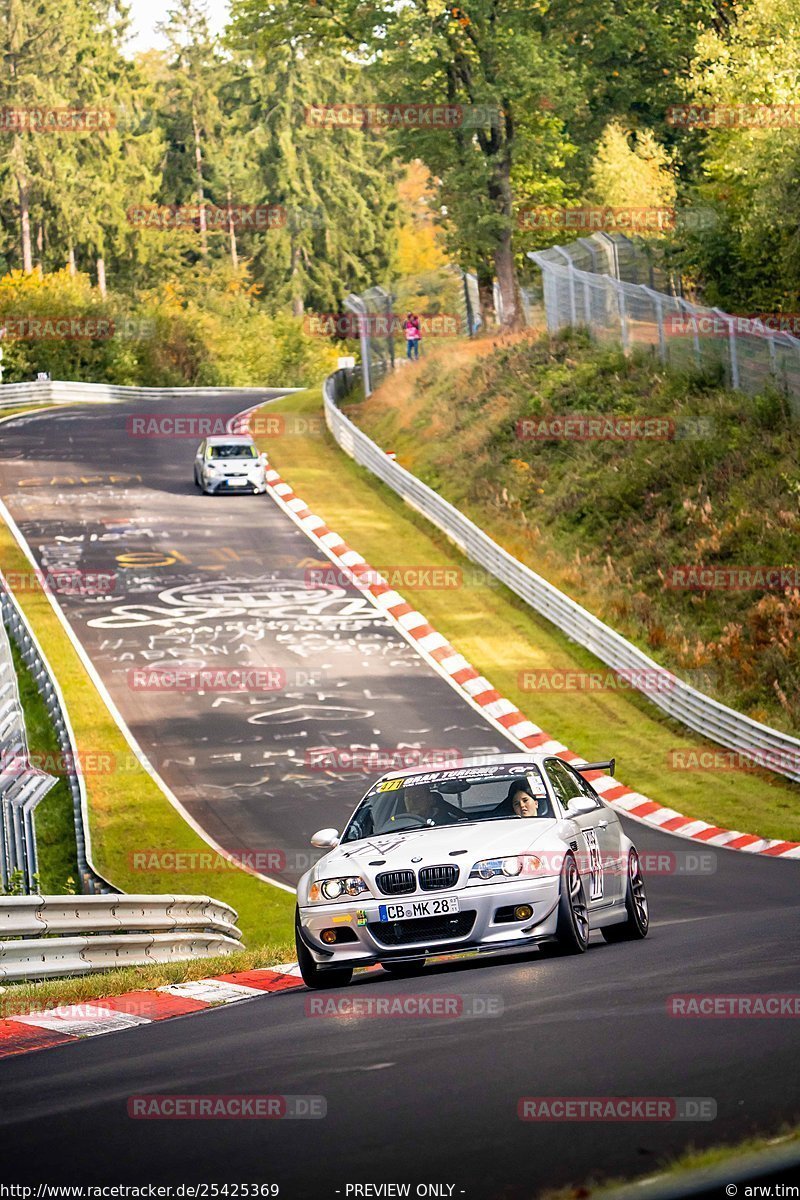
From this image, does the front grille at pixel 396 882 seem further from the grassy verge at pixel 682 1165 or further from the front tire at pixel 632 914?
the grassy verge at pixel 682 1165

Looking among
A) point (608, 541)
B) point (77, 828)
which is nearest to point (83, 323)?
point (608, 541)

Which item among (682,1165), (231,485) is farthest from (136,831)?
(231,485)

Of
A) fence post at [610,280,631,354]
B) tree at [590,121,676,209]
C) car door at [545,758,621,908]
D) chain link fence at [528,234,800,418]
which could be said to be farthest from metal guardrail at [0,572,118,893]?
tree at [590,121,676,209]

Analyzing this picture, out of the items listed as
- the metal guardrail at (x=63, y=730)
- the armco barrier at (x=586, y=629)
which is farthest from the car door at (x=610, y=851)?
the armco barrier at (x=586, y=629)

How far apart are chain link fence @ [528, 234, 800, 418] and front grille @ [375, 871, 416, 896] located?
77.5ft

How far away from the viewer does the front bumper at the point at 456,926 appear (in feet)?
34.0

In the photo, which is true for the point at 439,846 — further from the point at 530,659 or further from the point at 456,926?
the point at 530,659

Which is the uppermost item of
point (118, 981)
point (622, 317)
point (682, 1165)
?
point (622, 317)

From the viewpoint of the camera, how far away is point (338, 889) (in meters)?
10.7

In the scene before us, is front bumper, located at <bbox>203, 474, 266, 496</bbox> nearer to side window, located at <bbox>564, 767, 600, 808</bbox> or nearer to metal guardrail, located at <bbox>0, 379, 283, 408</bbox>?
metal guardrail, located at <bbox>0, 379, 283, 408</bbox>

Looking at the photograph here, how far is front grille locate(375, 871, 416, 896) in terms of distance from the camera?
1050 centimetres

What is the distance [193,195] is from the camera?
11119 centimetres

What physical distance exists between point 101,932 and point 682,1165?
8.88 m

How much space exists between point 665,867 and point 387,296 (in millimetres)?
33635
